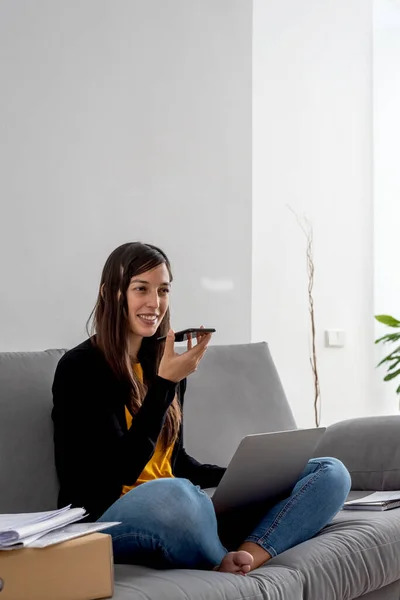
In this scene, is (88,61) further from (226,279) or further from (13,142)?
(226,279)

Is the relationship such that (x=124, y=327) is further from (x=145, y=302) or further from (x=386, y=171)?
(x=386, y=171)

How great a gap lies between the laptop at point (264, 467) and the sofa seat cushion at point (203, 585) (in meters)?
0.19

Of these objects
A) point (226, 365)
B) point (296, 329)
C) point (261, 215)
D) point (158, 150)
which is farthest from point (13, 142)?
point (296, 329)

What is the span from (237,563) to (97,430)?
406 millimetres

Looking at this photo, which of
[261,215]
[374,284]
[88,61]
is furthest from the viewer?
[374,284]

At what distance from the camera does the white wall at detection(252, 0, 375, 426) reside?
396 cm

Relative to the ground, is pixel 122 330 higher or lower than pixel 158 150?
lower

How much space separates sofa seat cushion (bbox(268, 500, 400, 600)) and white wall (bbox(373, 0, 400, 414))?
8.27 feet

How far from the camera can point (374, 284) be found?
4.52 metres

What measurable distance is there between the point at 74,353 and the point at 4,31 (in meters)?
1.00

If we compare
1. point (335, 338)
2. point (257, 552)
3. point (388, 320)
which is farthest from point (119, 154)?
point (388, 320)

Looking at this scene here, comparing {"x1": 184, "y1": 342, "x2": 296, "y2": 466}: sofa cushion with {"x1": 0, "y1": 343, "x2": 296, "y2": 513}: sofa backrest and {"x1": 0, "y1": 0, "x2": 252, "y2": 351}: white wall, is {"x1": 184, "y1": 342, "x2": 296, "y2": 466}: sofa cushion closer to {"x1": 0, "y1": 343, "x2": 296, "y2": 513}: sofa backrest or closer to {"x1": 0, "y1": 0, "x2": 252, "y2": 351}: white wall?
{"x1": 0, "y1": 343, "x2": 296, "y2": 513}: sofa backrest

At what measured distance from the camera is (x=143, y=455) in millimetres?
1828

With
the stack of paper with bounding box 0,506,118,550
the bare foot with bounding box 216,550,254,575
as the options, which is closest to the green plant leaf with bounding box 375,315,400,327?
the bare foot with bounding box 216,550,254,575
